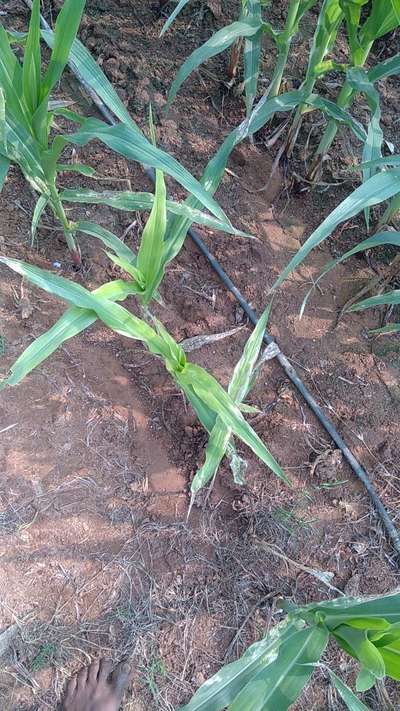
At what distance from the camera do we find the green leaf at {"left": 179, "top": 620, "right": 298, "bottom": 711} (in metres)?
0.89

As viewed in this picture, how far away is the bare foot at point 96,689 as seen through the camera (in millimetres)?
1111

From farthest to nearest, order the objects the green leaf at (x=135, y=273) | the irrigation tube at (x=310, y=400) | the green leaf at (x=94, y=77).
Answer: the irrigation tube at (x=310, y=400) < the green leaf at (x=94, y=77) < the green leaf at (x=135, y=273)

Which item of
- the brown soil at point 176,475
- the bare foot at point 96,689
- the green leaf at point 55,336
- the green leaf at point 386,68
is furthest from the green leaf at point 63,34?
the bare foot at point 96,689

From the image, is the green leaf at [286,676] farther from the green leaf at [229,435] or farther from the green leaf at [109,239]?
the green leaf at [109,239]

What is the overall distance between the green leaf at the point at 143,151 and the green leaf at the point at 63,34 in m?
0.10

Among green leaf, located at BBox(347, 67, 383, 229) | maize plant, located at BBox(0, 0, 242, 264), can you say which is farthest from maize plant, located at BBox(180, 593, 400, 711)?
green leaf, located at BBox(347, 67, 383, 229)

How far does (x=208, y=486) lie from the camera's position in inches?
50.1

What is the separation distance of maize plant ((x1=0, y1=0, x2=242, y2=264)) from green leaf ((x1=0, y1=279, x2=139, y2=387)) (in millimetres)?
244

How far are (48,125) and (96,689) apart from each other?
1146 mm

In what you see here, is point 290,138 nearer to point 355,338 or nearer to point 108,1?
point 355,338

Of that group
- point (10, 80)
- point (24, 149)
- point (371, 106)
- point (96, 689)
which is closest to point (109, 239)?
point (24, 149)

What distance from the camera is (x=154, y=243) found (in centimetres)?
95

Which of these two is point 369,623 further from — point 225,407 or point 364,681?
point 225,407

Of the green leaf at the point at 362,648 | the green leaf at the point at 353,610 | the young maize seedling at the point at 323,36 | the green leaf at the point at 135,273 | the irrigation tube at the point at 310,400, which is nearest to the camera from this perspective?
the green leaf at the point at 362,648
